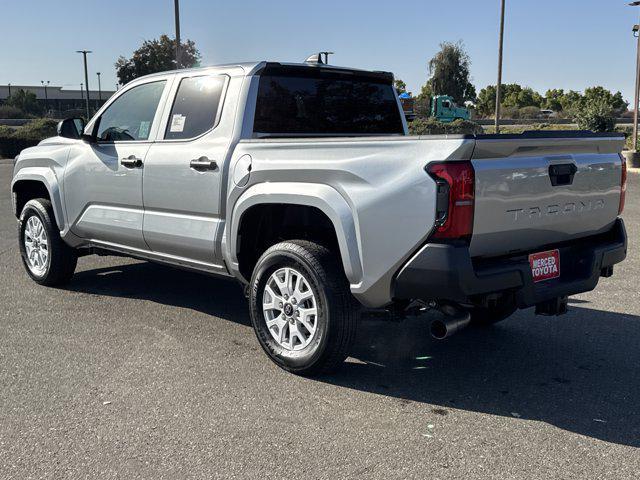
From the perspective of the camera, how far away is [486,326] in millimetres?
5367

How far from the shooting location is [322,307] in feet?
13.4

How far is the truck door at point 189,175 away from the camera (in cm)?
477

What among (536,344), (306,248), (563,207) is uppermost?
(563,207)

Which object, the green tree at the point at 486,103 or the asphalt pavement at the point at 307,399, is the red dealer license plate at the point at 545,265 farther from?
the green tree at the point at 486,103

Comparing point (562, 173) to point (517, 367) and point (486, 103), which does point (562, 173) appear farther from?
point (486, 103)

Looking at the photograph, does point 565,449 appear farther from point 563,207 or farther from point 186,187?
point 186,187

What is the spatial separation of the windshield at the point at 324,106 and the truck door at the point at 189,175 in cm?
34

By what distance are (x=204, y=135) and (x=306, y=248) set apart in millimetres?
1286

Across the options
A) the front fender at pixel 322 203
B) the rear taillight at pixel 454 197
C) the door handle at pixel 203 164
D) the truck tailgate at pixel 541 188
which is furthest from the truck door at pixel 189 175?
the truck tailgate at pixel 541 188

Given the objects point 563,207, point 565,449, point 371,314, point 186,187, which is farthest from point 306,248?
point 565,449

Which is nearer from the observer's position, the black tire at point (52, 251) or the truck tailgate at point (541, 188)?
the truck tailgate at point (541, 188)

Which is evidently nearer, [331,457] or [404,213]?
[331,457]

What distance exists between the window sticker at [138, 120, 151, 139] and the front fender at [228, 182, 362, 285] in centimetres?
138

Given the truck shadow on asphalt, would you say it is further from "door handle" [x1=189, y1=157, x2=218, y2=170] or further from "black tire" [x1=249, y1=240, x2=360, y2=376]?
"door handle" [x1=189, y1=157, x2=218, y2=170]
